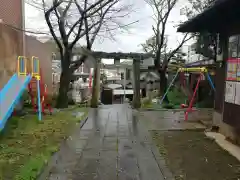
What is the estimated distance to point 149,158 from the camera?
4.32 metres

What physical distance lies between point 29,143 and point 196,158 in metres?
3.65

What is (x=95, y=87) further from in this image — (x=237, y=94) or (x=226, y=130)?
(x=237, y=94)

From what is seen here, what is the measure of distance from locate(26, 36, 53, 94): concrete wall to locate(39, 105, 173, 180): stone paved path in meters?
8.44

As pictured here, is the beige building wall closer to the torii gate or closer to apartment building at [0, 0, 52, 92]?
apartment building at [0, 0, 52, 92]

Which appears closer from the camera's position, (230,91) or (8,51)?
(230,91)

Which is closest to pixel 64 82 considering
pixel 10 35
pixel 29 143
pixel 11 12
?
pixel 10 35

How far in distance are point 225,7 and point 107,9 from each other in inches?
322

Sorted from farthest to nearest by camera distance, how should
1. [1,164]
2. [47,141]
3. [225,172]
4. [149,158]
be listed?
[47,141] < [149,158] < [1,164] < [225,172]

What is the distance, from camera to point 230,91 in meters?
5.22

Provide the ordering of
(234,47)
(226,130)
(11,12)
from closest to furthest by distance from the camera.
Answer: (234,47) < (226,130) < (11,12)

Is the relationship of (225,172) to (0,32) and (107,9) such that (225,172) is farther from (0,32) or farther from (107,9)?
(107,9)

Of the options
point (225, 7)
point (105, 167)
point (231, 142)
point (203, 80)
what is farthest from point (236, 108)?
point (203, 80)

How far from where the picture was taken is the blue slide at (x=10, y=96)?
5.58 meters

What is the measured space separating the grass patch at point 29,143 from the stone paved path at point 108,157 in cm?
27
